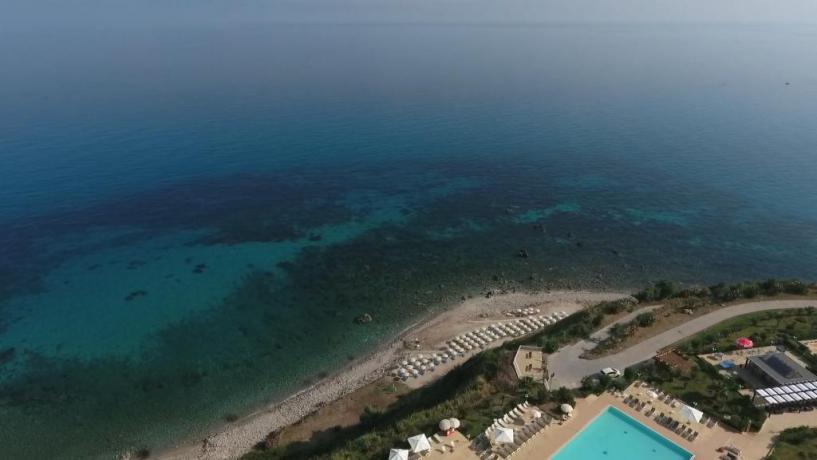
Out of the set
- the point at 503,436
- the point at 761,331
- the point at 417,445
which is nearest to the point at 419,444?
the point at 417,445

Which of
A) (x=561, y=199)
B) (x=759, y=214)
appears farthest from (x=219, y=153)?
(x=759, y=214)

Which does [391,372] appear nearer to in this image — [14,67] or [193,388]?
[193,388]

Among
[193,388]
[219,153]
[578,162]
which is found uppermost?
[578,162]

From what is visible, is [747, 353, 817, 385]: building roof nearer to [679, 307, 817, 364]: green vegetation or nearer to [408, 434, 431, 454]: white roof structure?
[679, 307, 817, 364]: green vegetation

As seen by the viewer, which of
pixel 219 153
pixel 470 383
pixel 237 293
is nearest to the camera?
pixel 470 383

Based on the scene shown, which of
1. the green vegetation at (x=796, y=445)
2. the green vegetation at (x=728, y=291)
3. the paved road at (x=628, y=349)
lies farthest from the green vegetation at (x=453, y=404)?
the green vegetation at (x=796, y=445)

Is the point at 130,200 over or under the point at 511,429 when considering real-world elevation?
under

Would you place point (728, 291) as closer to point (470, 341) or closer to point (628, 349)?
point (628, 349)

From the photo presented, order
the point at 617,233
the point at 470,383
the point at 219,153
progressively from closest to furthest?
1. the point at 470,383
2. the point at 617,233
3. the point at 219,153
